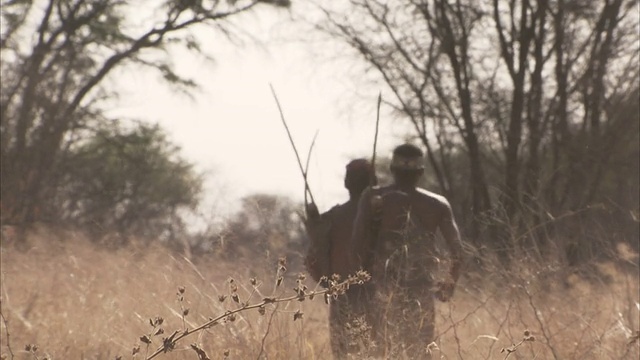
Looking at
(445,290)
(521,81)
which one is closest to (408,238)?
(445,290)

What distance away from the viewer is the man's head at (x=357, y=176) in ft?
16.6

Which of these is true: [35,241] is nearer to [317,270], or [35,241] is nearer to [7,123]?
[7,123]

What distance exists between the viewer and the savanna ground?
14.9ft

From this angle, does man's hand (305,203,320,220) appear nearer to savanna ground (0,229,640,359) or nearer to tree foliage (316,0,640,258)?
savanna ground (0,229,640,359)

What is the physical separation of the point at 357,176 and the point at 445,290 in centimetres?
66

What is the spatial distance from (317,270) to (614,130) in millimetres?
8676

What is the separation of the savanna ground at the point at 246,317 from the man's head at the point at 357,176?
1.65 ft

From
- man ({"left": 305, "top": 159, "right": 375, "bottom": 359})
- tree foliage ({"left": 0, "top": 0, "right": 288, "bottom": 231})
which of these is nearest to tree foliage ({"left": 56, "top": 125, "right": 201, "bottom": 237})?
tree foliage ({"left": 0, "top": 0, "right": 288, "bottom": 231})

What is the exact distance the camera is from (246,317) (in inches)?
185

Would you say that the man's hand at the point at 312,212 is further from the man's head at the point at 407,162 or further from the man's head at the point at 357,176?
the man's head at the point at 407,162

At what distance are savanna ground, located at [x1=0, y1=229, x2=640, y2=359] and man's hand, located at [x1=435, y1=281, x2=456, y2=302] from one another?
6 centimetres

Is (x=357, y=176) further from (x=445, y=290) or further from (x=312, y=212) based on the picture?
(x=445, y=290)

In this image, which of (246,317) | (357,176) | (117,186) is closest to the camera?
(246,317)

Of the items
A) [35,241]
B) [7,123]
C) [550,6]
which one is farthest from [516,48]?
[7,123]
